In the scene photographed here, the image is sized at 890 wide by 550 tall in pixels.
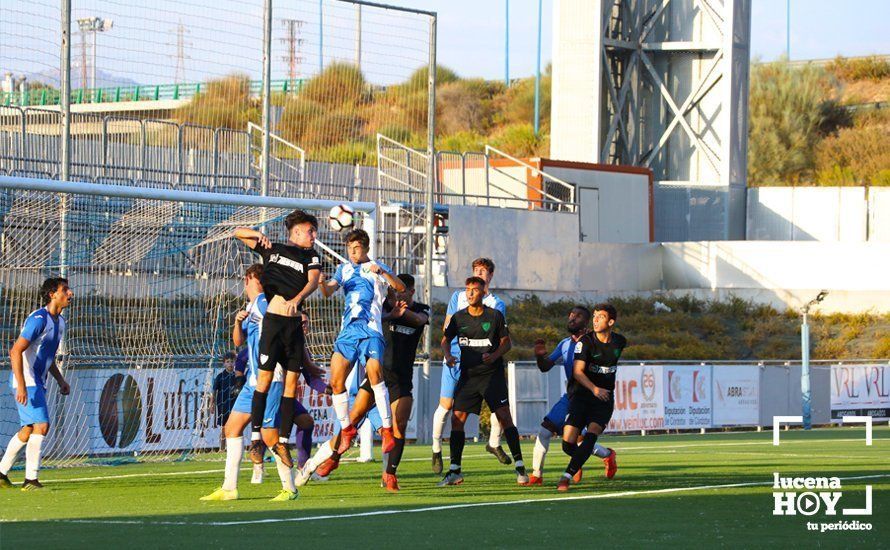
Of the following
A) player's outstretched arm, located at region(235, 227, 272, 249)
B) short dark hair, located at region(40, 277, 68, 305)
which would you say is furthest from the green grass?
player's outstretched arm, located at region(235, 227, 272, 249)

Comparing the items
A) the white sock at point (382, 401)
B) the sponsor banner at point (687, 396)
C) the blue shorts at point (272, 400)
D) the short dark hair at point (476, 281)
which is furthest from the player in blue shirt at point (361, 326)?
the sponsor banner at point (687, 396)

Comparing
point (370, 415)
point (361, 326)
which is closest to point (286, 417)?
point (361, 326)

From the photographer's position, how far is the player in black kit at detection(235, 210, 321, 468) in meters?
12.1

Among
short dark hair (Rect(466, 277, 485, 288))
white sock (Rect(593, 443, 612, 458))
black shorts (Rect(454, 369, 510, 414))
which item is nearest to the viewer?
short dark hair (Rect(466, 277, 485, 288))

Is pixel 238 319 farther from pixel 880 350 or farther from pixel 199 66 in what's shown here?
pixel 880 350

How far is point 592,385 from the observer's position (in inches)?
533

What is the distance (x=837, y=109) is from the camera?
8562 centimetres

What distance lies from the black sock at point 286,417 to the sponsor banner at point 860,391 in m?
22.0

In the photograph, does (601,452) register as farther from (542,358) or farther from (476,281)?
(476,281)

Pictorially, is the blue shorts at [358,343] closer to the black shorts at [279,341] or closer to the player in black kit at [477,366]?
the black shorts at [279,341]

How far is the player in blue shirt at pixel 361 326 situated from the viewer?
12984 millimetres

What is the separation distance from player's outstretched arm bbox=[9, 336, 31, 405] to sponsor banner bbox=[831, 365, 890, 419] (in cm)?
2264

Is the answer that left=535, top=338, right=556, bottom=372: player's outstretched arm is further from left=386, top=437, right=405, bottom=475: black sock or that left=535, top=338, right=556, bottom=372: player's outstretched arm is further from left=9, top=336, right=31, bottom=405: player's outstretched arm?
left=9, top=336, right=31, bottom=405: player's outstretched arm

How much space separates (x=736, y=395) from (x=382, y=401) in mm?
18686
